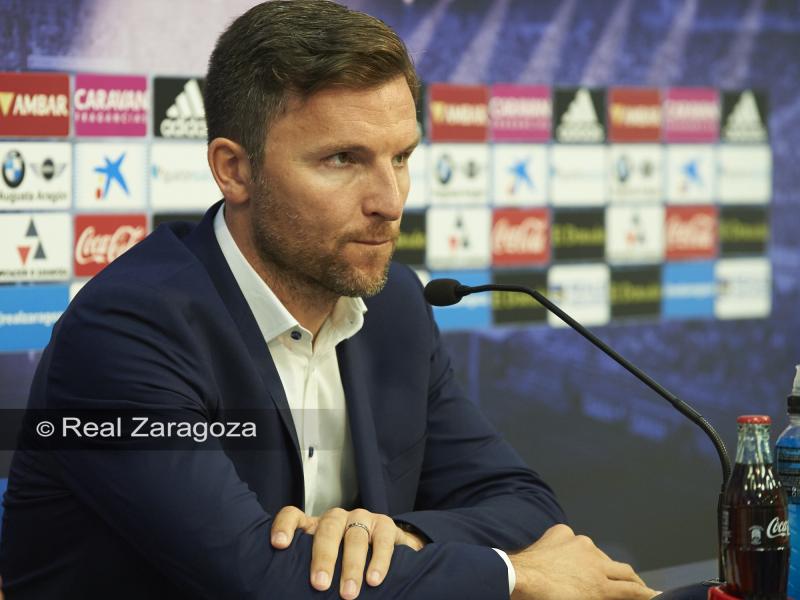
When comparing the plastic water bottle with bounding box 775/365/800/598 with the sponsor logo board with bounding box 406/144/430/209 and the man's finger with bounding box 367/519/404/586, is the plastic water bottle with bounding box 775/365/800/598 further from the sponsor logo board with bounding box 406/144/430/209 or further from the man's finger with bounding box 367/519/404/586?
the sponsor logo board with bounding box 406/144/430/209

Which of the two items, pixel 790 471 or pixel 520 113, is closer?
pixel 790 471

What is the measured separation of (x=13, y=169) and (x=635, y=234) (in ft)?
6.80

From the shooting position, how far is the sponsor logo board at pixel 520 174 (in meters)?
3.70

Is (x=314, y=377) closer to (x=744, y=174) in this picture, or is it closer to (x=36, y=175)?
(x=36, y=175)

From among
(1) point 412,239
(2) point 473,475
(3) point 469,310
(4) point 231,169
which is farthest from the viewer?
(3) point 469,310

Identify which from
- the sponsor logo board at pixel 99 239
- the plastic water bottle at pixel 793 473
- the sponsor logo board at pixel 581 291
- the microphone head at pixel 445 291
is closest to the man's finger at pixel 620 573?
the plastic water bottle at pixel 793 473

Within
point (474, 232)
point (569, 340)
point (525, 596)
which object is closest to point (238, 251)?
point (525, 596)

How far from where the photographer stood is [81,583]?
5.47 ft

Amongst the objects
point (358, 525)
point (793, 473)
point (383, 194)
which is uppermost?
point (383, 194)

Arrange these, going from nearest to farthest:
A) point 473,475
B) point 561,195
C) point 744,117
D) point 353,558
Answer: point 353,558 → point 473,475 → point 561,195 → point 744,117

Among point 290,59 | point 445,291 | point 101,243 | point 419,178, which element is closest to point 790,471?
point 445,291

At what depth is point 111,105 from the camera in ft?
9.89

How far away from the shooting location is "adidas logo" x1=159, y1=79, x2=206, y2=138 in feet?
10.2

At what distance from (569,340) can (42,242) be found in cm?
173
